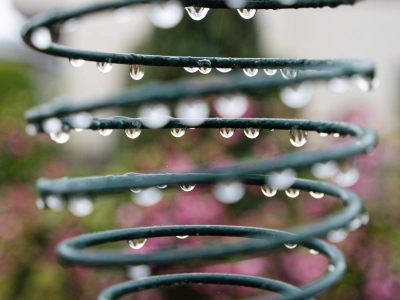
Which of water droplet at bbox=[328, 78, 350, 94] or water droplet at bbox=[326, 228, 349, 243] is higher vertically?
water droplet at bbox=[328, 78, 350, 94]

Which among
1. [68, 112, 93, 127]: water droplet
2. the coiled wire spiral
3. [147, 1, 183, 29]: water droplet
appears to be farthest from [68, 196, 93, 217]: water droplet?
[147, 1, 183, 29]: water droplet

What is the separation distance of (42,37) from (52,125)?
17 cm

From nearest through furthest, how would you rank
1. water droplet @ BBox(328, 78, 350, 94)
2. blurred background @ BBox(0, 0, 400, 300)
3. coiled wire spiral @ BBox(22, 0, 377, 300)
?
1. coiled wire spiral @ BBox(22, 0, 377, 300)
2. water droplet @ BBox(328, 78, 350, 94)
3. blurred background @ BBox(0, 0, 400, 300)

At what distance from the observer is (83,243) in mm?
835

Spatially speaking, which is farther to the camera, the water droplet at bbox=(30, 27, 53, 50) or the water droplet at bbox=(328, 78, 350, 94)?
the water droplet at bbox=(30, 27, 53, 50)

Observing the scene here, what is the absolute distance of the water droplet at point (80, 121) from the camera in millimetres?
825

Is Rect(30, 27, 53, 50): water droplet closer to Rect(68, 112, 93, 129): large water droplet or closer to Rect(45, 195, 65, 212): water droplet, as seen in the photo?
Rect(68, 112, 93, 129): large water droplet

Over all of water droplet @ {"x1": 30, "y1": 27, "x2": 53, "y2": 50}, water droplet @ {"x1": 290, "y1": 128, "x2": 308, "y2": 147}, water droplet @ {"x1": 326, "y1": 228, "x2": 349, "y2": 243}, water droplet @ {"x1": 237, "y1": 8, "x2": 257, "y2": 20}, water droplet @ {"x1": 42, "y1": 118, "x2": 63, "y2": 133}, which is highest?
water droplet @ {"x1": 30, "y1": 27, "x2": 53, "y2": 50}

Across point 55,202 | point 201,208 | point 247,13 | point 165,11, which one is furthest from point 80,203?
point 201,208

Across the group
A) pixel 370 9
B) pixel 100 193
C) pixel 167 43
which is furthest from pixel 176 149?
pixel 370 9

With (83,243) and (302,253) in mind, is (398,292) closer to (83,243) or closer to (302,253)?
(302,253)

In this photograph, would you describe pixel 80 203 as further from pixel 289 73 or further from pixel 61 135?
pixel 289 73

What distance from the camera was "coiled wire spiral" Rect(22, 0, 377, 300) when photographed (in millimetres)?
615

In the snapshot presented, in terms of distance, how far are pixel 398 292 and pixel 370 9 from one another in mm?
9674
